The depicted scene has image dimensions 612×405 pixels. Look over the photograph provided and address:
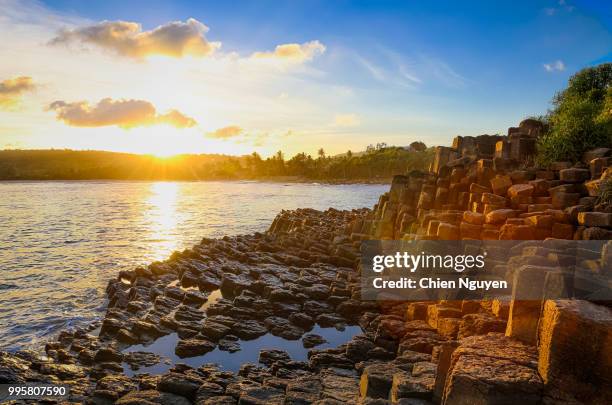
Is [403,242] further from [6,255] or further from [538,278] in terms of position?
[6,255]

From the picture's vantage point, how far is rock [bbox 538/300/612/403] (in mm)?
5672

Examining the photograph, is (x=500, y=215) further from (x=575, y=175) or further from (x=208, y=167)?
(x=208, y=167)

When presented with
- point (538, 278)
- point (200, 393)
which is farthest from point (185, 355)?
point (538, 278)

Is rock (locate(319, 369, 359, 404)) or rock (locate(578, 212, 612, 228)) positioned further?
rock (locate(578, 212, 612, 228))

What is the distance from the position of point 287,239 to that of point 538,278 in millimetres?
18224

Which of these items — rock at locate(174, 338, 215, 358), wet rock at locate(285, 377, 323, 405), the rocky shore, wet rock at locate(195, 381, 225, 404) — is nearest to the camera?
the rocky shore

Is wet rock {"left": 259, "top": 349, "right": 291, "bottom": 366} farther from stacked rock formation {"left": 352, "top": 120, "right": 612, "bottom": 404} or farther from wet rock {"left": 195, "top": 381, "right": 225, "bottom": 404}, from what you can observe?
stacked rock formation {"left": 352, "top": 120, "right": 612, "bottom": 404}

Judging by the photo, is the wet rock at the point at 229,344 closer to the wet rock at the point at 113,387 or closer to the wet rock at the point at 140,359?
the wet rock at the point at 140,359

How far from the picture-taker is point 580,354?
18.9 ft

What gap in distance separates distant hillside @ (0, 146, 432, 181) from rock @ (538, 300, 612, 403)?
12414 cm

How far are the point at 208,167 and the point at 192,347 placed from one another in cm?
17966

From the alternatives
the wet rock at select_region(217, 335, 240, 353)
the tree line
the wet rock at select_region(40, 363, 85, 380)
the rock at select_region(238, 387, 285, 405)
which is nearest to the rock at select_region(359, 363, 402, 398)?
the rock at select_region(238, 387, 285, 405)

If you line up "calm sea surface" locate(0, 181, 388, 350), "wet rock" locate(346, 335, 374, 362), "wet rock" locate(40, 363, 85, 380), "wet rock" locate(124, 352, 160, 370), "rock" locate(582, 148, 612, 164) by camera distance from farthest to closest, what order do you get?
"calm sea surface" locate(0, 181, 388, 350), "rock" locate(582, 148, 612, 164), "wet rock" locate(124, 352, 160, 370), "wet rock" locate(346, 335, 374, 362), "wet rock" locate(40, 363, 85, 380)

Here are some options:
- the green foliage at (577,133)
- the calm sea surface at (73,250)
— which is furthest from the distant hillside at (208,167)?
the green foliage at (577,133)
